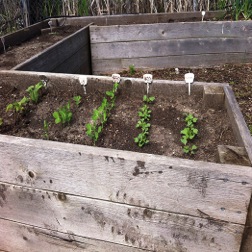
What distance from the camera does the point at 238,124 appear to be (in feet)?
4.97

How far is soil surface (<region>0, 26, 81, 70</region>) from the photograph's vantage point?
301cm

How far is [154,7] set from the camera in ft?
17.0

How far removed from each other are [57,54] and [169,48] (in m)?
1.71

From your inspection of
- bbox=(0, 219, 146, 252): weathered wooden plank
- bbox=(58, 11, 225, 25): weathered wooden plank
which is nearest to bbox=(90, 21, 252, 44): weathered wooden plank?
bbox=(58, 11, 225, 25): weathered wooden plank

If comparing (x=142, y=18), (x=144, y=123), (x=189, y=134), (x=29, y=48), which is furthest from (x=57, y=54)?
(x=142, y=18)

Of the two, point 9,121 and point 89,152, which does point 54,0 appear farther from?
point 89,152

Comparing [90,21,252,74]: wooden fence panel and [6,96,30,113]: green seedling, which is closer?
[6,96,30,113]: green seedling

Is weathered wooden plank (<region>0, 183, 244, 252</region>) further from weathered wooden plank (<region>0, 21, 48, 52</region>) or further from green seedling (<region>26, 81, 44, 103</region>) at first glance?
weathered wooden plank (<region>0, 21, 48, 52</region>)

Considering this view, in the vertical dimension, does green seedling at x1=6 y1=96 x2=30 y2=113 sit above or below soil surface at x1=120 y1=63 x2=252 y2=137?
above

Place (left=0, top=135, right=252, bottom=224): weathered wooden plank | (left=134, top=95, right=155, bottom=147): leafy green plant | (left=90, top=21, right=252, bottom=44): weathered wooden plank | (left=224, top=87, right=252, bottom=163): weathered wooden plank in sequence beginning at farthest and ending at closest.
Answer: (left=90, top=21, right=252, bottom=44): weathered wooden plank, (left=134, top=95, right=155, bottom=147): leafy green plant, (left=224, top=87, right=252, bottom=163): weathered wooden plank, (left=0, top=135, right=252, bottom=224): weathered wooden plank

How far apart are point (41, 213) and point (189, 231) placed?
74 cm

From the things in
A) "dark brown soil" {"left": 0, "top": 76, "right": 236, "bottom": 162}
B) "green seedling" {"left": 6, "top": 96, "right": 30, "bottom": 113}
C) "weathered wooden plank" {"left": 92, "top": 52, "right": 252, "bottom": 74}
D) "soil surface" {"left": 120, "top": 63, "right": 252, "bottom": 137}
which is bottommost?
"soil surface" {"left": 120, "top": 63, "right": 252, "bottom": 137}

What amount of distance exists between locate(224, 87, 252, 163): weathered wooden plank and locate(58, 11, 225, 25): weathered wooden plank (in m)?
3.25

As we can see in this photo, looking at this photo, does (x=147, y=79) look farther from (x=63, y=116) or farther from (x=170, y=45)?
(x=170, y=45)
